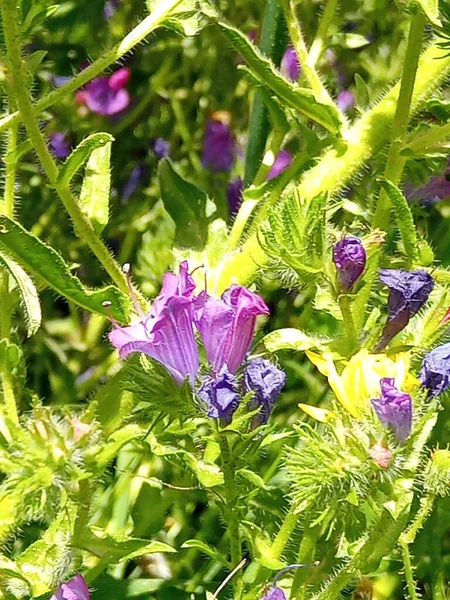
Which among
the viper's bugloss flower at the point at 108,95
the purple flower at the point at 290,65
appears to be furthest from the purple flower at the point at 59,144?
the purple flower at the point at 290,65

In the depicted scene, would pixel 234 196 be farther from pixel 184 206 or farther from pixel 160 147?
pixel 184 206

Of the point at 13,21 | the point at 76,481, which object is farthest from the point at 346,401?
Answer: the point at 13,21

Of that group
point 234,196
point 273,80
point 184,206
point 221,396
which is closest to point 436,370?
point 221,396

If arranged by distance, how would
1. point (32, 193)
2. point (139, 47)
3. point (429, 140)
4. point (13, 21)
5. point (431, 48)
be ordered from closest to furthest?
point (13, 21)
point (429, 140)
point (431, 48)
point (32, 193)
point (139, 47)

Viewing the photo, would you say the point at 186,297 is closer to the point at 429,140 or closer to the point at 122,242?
the point at 429,140

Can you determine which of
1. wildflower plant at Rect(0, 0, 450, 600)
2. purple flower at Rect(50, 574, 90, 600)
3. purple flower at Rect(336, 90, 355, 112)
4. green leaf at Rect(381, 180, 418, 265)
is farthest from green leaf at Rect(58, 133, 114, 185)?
purple flower at Rect(336, 90, 355, 112)

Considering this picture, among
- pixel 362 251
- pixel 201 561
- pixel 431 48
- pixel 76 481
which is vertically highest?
pixel 431 48

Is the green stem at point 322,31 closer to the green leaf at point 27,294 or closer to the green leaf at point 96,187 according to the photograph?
the green leaf at point 96,187
